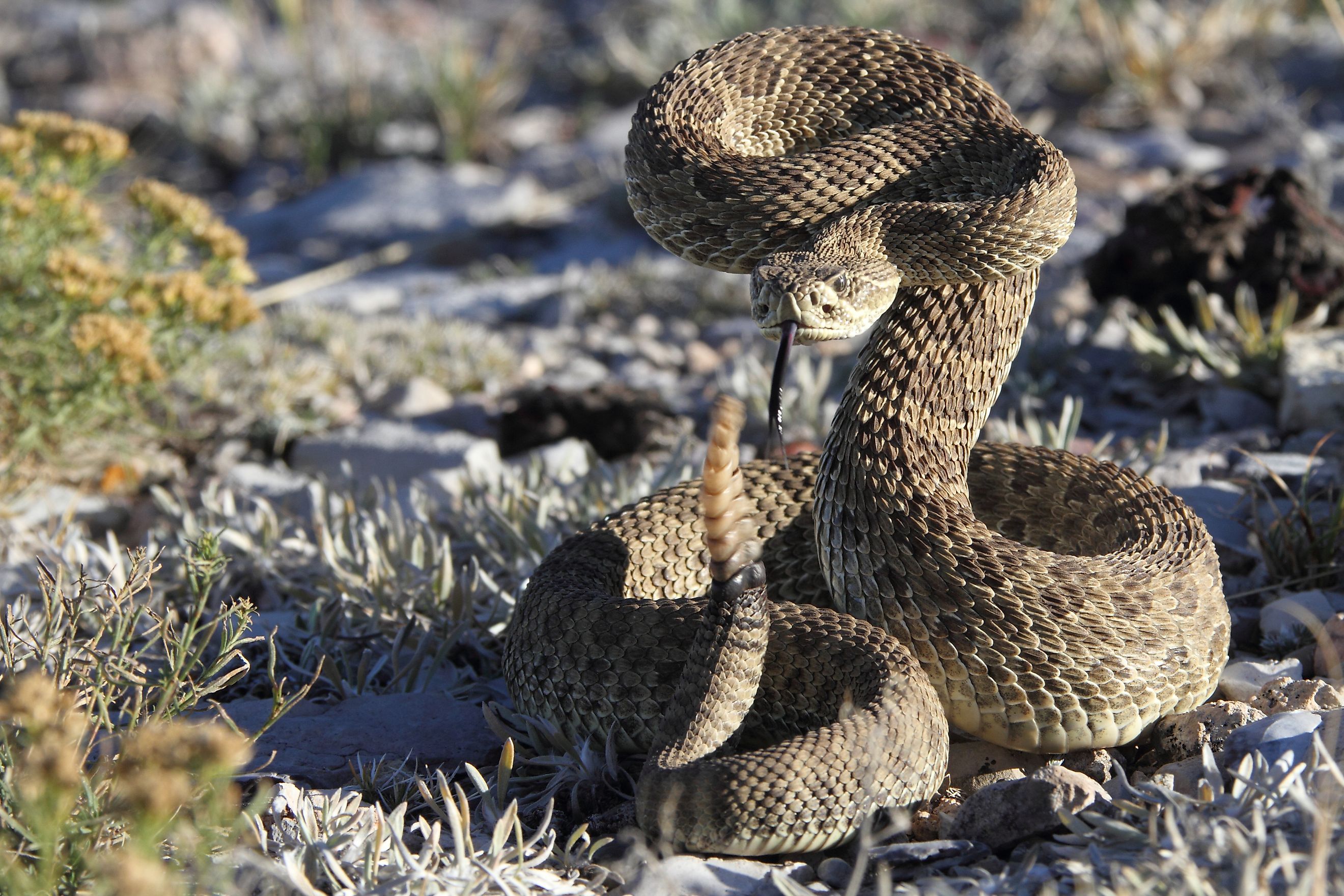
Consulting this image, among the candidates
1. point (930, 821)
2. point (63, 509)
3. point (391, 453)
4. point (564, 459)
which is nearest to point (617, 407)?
point (564, 459)

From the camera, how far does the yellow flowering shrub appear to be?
4.87 m

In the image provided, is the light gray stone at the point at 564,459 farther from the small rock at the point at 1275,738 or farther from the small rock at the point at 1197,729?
the small rock at the point at 1275,738

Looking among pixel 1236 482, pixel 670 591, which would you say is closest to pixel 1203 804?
pixel 670 591

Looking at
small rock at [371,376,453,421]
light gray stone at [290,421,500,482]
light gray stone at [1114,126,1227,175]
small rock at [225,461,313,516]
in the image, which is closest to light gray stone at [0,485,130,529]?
small rock at [225,461,313,516]

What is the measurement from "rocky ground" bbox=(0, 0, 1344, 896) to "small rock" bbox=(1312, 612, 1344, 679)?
1cm

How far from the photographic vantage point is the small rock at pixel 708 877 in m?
2.79

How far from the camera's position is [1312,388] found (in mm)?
5367

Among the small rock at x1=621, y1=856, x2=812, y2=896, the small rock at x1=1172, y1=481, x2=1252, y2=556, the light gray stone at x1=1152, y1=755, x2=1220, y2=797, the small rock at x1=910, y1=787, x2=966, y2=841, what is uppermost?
the light gray stone at x1=1152, y1=755, x2=1220, y2=797

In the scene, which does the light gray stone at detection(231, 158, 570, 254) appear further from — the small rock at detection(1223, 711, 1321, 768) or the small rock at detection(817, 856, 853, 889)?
the small rock at detection(1223, 711, 1321, 768)

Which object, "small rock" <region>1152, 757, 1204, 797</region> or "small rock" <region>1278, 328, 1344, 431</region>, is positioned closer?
"small rock" <region>1152, 757, 1204, 797</region>

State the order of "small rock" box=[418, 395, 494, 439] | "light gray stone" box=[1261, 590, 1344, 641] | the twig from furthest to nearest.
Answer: the twig → "small rock" box=[418, 395, 494, 439] → "light gray stone" box=[1261, 590, 1344, 641]

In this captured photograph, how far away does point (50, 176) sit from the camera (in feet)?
18.6

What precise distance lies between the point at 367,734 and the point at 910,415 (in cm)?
184

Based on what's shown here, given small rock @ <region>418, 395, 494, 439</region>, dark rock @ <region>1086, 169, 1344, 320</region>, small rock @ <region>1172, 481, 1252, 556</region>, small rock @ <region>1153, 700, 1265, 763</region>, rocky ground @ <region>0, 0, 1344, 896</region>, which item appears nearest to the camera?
rocky ground @ <region>0, 0, 1344, 896</region>
